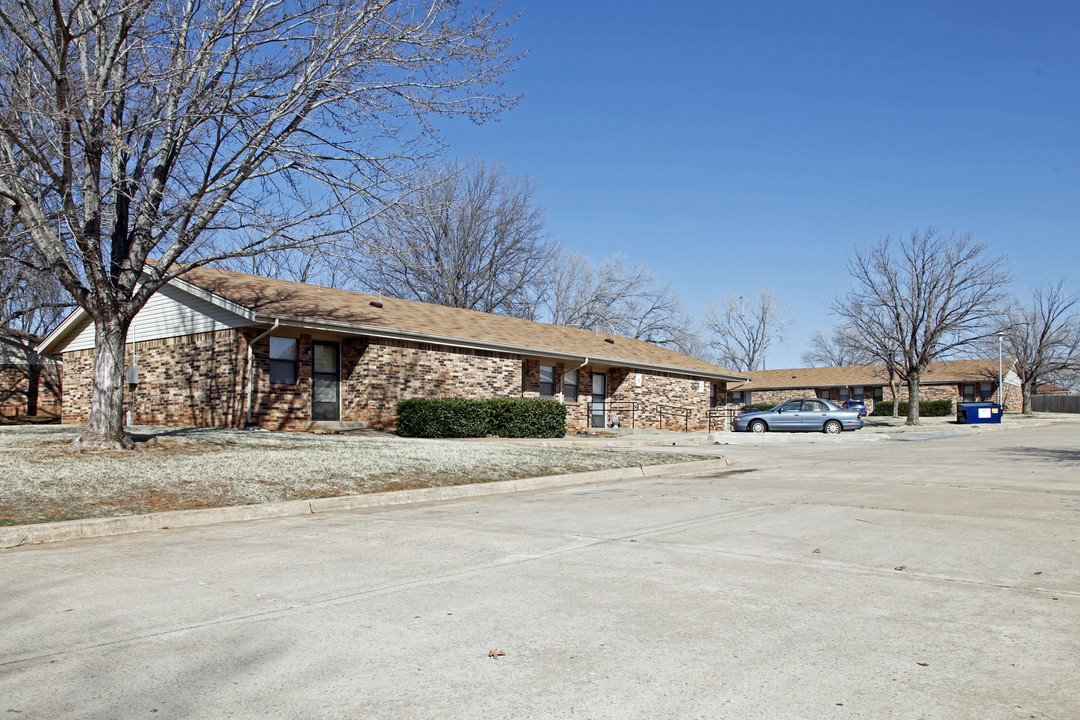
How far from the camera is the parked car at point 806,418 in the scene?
101 ft

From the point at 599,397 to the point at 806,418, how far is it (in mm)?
8104

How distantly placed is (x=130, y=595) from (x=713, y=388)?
32613 mm

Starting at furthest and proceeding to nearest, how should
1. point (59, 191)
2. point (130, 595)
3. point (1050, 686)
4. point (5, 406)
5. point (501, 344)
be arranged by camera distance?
point (5, 406)
point (501, 344)
point (59, 191)
point (130, 595)
point (1050, 686)

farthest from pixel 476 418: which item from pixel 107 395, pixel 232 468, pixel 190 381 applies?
pixel 232 468

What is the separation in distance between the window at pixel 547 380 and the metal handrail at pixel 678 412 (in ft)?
18.7

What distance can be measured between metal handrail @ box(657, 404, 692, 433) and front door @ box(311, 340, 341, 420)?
567 inches

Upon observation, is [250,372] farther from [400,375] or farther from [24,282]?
[24,282]

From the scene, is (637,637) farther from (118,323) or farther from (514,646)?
(118,323)

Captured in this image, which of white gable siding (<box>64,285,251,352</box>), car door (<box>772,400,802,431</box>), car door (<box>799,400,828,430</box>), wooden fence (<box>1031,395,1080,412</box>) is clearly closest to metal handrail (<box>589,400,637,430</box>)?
car door (<box>772,400,802,431</box>)

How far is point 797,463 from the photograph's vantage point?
671 inches

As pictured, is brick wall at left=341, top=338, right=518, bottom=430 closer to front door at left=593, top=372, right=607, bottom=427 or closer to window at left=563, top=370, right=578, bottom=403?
window at left=563, top=370, right=578, bottom=403

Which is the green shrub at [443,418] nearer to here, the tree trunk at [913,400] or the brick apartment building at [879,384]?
the tree trunk at [913,400]

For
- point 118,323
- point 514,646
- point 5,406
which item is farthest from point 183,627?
point 5,406

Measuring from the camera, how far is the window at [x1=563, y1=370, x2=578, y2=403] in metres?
28.9
